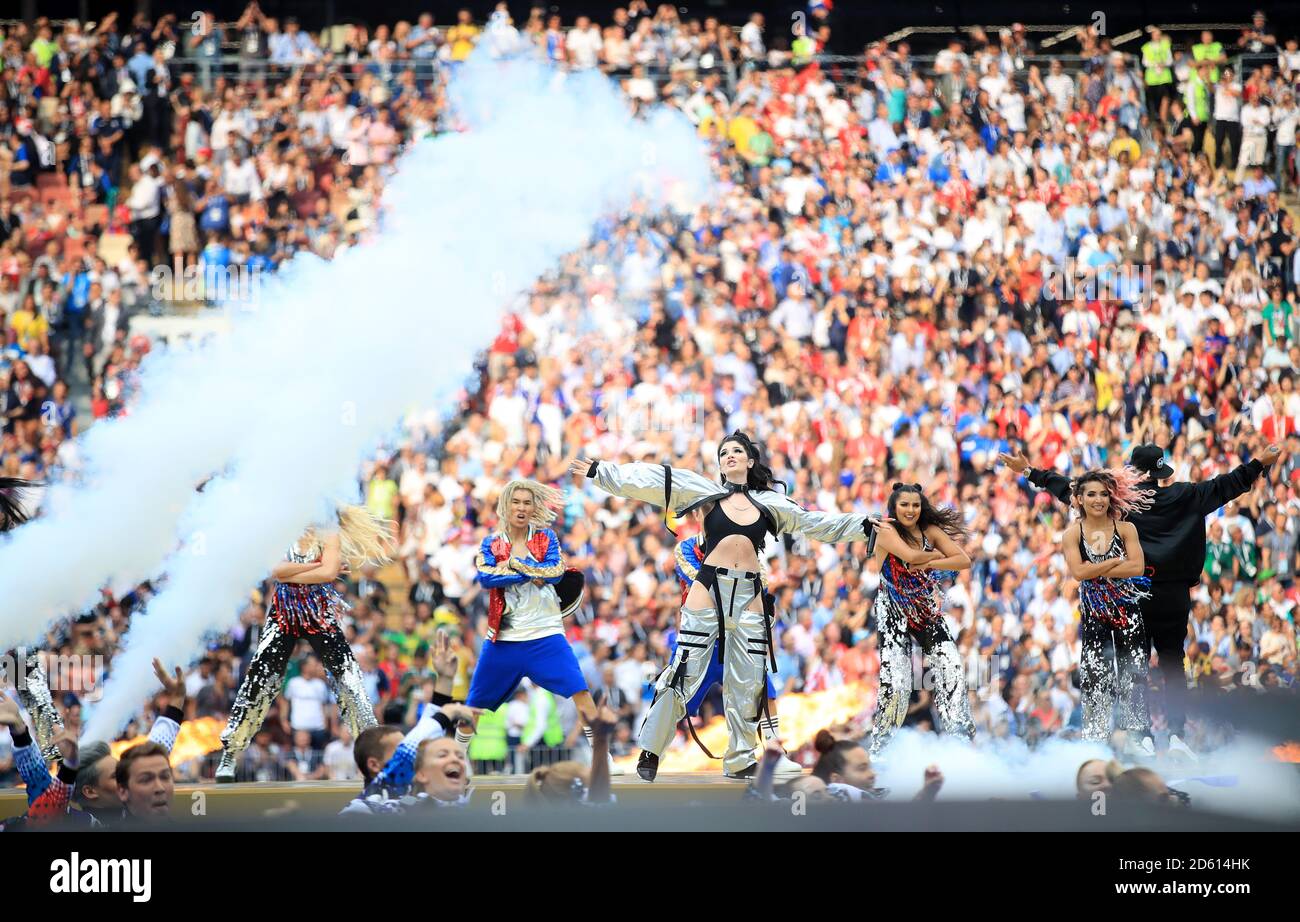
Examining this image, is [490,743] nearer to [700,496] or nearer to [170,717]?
[700,496]

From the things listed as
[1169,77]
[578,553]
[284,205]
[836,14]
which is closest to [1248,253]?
[1169,77]

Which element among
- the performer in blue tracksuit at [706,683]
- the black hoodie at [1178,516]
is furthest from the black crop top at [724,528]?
the black hoodie at [1178,516]

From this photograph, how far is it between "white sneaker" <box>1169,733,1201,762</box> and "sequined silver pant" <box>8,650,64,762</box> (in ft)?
19.7

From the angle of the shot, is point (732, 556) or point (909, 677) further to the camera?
point (909, 677)

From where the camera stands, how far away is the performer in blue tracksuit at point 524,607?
31.4 ft

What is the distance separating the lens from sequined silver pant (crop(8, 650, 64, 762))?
955 centimetres

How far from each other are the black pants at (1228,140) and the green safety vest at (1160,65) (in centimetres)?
74

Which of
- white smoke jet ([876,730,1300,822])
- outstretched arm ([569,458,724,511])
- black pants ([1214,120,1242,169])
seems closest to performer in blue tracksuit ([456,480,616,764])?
outstretched arm ([569,458,724,511])

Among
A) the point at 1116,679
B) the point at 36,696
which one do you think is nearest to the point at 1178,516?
the point at 1116,679

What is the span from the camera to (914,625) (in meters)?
9.67

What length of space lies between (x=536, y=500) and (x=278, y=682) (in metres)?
1.79

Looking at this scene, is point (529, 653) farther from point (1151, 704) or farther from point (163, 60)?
point (163, 60)
